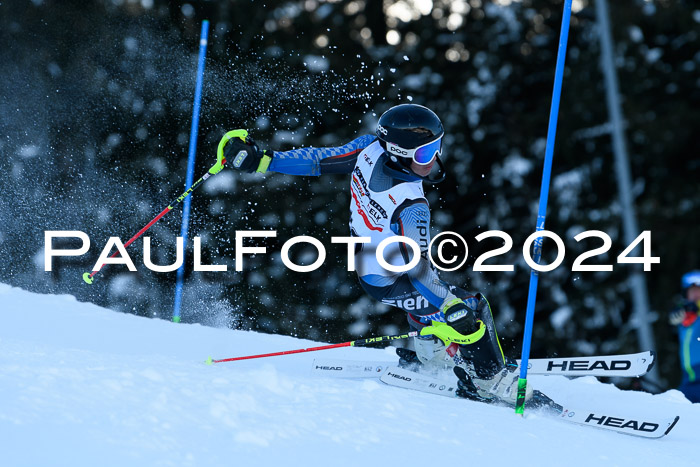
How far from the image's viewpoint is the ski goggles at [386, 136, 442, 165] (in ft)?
13.4

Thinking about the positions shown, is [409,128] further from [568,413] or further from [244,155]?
[568,413]

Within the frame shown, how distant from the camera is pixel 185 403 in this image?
2967mm

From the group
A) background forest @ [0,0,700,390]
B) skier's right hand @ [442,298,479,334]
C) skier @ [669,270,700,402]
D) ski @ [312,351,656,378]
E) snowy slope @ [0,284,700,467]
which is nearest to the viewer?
snowy slope @ [0,284,700,467]

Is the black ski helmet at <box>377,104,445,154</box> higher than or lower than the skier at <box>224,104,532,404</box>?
higher

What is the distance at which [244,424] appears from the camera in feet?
9.48

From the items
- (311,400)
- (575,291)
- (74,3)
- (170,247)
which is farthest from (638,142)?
(311,400)

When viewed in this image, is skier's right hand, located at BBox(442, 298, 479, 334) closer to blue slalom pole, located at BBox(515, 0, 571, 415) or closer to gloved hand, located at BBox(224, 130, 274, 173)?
blue slalom pole, located at BBox(515, 0, 571, 415)

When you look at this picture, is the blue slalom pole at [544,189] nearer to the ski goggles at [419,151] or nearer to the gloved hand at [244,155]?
the ski goggles at [419,151]

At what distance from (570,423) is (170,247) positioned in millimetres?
8141

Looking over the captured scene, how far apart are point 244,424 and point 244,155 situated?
1680mm

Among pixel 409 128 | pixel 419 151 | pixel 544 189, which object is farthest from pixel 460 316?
pixel 409 128

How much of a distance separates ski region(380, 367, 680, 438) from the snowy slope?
0.28 feet

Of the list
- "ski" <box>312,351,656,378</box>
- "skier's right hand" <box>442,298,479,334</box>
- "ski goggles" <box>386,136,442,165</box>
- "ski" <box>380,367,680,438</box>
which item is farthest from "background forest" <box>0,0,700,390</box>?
"skier's right hand" <box>442,298,479,334</box>

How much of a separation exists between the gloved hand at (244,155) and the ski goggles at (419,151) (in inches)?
26.2
